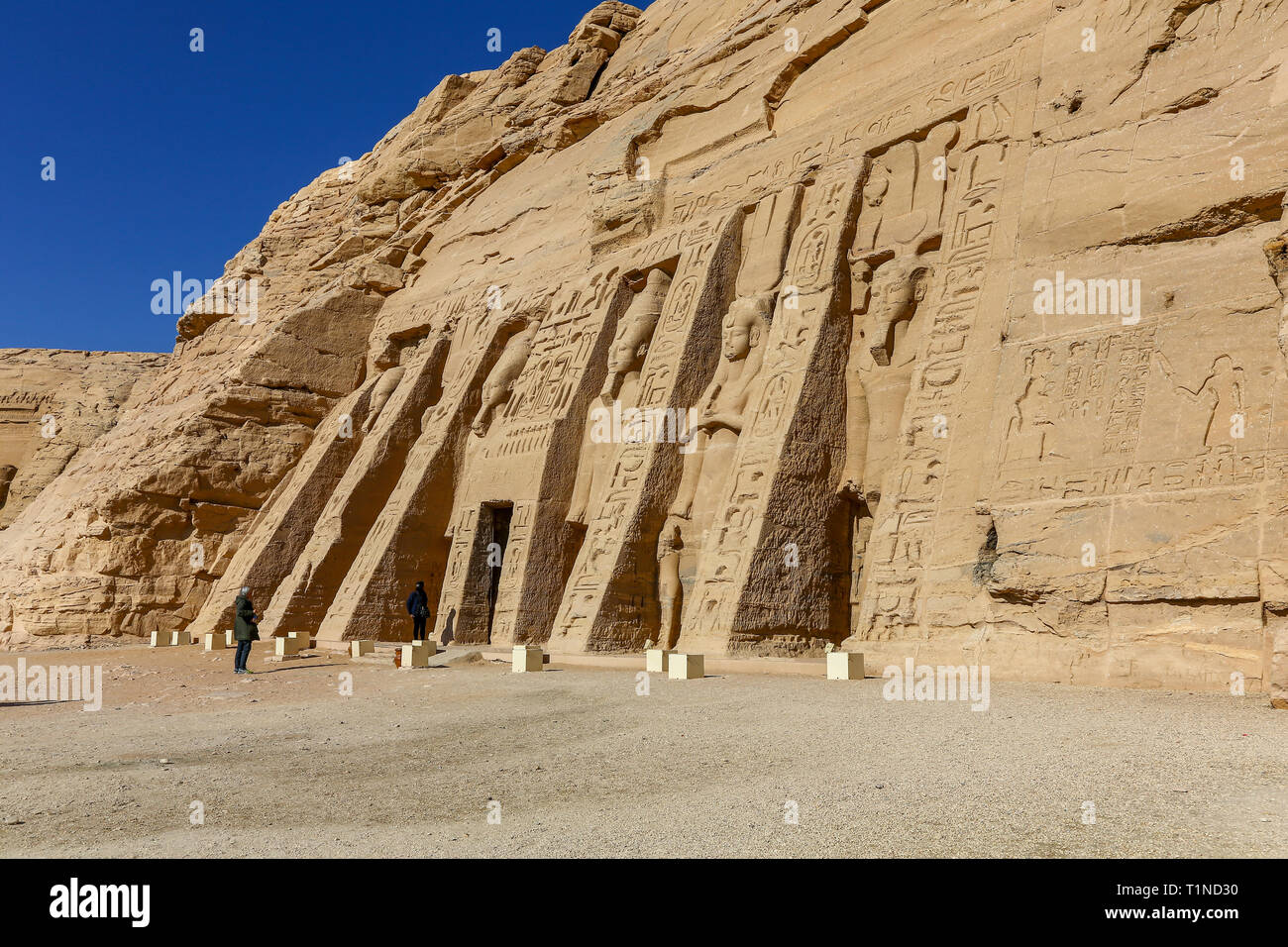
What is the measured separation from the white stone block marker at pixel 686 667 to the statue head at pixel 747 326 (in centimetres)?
466

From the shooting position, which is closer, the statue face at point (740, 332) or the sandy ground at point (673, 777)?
the sandy ground at point (673, 777)

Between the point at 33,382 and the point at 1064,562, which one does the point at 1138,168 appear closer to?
the point at 1064,562

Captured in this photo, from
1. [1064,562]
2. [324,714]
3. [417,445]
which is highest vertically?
[417,445]

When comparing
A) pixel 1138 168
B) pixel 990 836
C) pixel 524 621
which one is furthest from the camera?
pixel 524 621

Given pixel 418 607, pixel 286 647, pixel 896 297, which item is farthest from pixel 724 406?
pixel 286 647

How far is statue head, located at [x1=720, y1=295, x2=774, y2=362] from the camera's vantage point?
38.8 feet

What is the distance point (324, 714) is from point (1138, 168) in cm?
756

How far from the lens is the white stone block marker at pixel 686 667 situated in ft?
27.0

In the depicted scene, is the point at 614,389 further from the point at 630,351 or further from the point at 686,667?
the point at 686,667

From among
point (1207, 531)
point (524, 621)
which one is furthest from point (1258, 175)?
point (524, 621)

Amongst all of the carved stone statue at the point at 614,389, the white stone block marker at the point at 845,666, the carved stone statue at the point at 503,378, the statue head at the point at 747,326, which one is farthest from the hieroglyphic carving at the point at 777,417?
the carved stone statue at the point at 503,378

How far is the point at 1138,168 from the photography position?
8.15 meters

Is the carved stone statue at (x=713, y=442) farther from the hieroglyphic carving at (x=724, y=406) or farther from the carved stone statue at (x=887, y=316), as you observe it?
the carved stone statue at (x=887, y=316)

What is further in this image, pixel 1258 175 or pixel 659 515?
pixel 659 515
